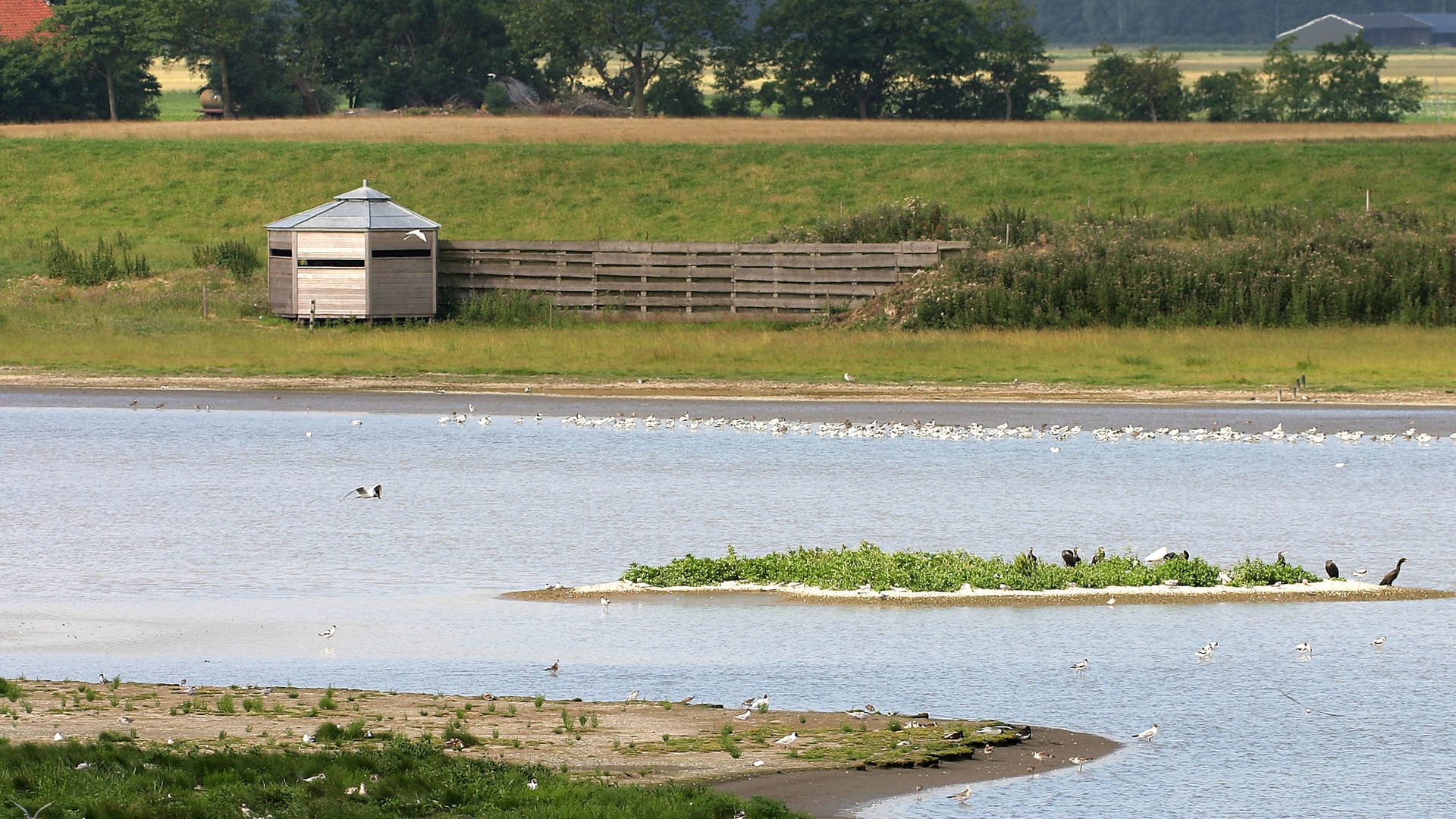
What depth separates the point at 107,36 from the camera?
9838 centimetres

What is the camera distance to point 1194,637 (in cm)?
1772

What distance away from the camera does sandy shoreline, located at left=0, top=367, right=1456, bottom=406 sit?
117ft

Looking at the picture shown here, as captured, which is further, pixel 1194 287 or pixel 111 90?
pixel 111 90

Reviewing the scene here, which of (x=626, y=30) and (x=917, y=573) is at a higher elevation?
(x=626, y=30)

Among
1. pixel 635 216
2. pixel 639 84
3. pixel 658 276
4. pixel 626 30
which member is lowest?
pixel 658 276

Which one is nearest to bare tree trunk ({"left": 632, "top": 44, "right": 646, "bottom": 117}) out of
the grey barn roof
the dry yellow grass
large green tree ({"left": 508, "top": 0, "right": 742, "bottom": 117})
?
large green tree ({"left": 508, "top": 0, "right": 742, "bottom": 117})

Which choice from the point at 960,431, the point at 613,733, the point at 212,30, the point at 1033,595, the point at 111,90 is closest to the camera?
the point at 613,733

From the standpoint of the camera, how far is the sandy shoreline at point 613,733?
1257 cm

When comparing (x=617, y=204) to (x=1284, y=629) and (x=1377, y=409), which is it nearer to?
(x=1377, y=409)

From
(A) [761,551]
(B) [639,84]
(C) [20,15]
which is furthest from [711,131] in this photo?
(A) [761,551]

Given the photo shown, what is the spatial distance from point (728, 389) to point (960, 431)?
260 inches

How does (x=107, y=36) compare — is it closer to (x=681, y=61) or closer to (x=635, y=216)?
(x=681, y=61)

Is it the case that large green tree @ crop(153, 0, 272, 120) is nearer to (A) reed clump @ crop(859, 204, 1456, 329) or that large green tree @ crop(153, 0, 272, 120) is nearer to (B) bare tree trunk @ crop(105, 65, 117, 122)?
(B) bare tree trunk @ crop(105, 65, 117, 122)

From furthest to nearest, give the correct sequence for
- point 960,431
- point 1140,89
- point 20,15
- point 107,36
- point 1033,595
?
point 20,15, point 1140,89, point 107,36, point 960,431, point 1033,595
